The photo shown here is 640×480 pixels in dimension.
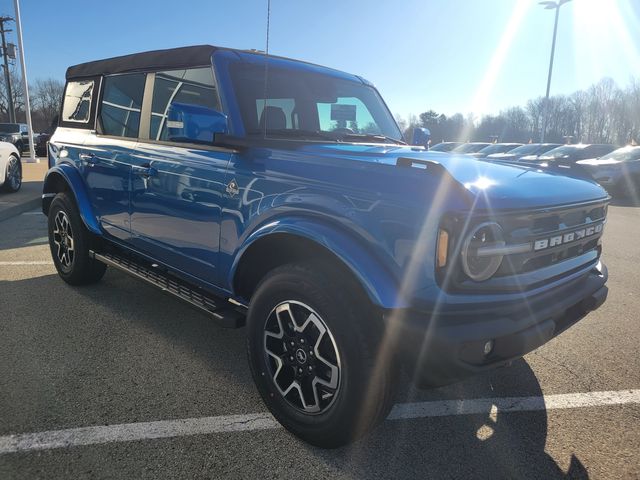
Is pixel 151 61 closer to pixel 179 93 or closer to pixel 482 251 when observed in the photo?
pixel 179 93

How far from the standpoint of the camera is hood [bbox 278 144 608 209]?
81.0 inches

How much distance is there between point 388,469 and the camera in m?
2.24

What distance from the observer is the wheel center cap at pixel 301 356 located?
237cm

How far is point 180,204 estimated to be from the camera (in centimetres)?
307

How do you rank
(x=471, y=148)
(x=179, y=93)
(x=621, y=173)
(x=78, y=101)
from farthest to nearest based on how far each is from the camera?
(x=471, y=148) < (x=621, y=173) < (x=78, y=101) < (x=179, y=93)

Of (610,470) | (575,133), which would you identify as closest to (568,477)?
(610,470)

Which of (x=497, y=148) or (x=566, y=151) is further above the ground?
(x=566, y=151)

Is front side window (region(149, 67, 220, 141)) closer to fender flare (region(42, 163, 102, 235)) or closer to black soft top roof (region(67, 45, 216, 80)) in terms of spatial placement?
black soft top roof (region(67, 45, 216, 80))

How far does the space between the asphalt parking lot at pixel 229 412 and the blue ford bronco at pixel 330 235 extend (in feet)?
1.01

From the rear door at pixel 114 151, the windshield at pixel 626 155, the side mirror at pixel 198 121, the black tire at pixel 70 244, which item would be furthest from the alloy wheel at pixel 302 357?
the windshield at pixel 626 155

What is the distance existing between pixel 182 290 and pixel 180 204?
587mm

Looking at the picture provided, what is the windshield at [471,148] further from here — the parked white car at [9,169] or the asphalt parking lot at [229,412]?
the asphalt parking lot at [229,412]

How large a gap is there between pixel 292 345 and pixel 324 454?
56 cm

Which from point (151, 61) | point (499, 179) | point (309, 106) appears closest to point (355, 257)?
point (499, 179)
